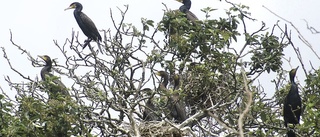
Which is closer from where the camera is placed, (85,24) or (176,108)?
(176,108)

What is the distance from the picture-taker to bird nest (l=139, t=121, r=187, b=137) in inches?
301

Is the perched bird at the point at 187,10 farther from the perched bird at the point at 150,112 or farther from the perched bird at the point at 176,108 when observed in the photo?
the perched bird at the point at 150,112

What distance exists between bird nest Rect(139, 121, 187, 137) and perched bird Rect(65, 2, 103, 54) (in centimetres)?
324

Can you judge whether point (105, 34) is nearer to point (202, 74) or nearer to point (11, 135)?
point (202, 74)

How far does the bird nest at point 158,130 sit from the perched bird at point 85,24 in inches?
128

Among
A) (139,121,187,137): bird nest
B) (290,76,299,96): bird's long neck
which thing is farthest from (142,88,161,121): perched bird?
(290,76,299,96): bird's long neck

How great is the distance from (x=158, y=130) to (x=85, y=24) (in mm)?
4318

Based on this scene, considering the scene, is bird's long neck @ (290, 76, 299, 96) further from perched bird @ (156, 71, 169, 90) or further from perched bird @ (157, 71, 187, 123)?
perched bird @ (156, 71, 169, 90)

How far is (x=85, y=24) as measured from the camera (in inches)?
455

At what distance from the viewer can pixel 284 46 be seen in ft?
30.7

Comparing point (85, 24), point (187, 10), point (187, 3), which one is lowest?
point (187, 10)

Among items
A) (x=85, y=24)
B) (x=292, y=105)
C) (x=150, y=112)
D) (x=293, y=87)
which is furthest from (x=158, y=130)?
(x=85, y=24)

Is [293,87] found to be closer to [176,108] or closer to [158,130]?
[176,108]

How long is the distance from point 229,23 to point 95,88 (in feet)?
6.99
